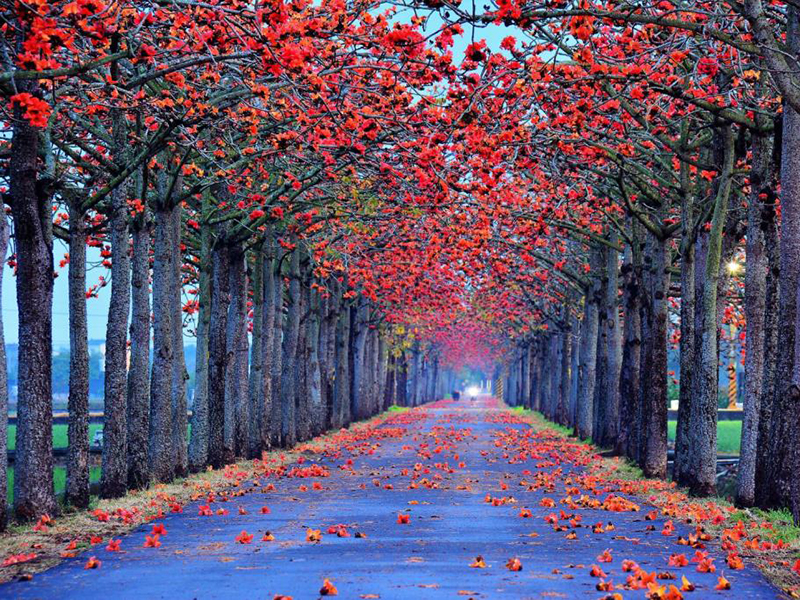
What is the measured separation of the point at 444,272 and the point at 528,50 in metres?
23.0

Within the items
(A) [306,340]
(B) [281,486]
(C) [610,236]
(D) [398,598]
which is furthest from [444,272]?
(D) [398,598]

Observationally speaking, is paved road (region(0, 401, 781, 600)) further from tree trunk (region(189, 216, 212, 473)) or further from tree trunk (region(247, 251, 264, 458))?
tree trunk (region(247, 251, 264, 458))

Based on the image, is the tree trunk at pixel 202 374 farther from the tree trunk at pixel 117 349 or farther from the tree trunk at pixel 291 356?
the tree trunk at pixel 291 356

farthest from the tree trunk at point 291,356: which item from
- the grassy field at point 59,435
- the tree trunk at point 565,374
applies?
the tree trunk at point 565,374

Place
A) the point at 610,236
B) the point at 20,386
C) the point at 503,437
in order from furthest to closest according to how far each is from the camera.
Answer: the point at 503,437 < the point at 610,236 < the point at 20,386

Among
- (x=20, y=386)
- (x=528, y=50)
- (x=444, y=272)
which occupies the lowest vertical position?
(x=20, y=386)

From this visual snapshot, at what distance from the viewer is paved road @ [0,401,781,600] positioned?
29.6ft

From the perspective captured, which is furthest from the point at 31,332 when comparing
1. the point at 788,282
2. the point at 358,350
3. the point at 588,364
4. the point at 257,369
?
the point at 358,350

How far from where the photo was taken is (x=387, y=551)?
1157 cm

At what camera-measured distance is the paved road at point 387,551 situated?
9.03 metres

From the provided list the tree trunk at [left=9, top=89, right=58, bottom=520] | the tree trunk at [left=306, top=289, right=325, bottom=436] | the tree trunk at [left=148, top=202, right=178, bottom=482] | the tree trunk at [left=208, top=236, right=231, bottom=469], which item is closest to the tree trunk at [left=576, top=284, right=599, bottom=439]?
the tree trunk at [left=306, top=289, right=325, bottom=436]

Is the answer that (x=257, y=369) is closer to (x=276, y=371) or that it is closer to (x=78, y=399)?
(x=276, y=371)

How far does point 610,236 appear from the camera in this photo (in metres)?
29.9

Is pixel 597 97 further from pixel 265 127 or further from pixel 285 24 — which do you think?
pixel 285 24
